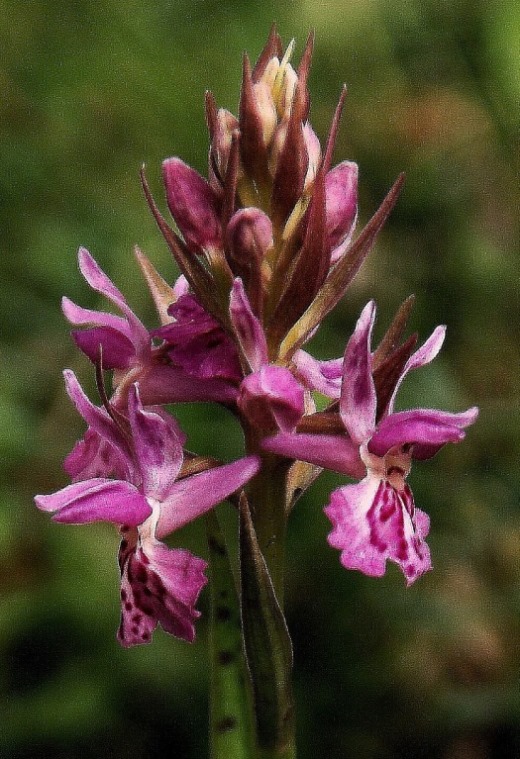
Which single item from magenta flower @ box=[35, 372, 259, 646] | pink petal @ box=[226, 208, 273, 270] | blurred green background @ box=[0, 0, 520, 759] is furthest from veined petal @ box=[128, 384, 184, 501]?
blurred green background @ box=[0, 0, 520, 759]

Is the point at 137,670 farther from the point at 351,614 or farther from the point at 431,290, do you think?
the point at 431,290

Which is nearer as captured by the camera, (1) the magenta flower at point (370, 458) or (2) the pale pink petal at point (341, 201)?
(1) the magenta flower at point (370, 458)

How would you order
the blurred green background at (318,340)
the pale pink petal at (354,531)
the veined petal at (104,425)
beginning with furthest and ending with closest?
the blurred green background at (318,340), the veined petal at (104,425), the pale pink petal at (354,531)

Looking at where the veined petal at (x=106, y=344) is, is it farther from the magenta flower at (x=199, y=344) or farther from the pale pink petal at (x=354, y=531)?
the pale pink petal at (x=354, y=531)

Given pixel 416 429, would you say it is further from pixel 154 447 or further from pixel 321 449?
pixel 154 447

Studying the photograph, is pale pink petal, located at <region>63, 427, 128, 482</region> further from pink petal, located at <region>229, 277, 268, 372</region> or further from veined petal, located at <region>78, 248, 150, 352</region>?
pink petal, located at <region>229, 277, 268, 372</region>

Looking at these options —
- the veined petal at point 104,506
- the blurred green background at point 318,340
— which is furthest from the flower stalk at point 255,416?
the blurred green background at point 318,340

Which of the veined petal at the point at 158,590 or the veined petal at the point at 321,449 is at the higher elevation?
the veined petal at the point at 321,449

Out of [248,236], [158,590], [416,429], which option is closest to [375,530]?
[416,429]
